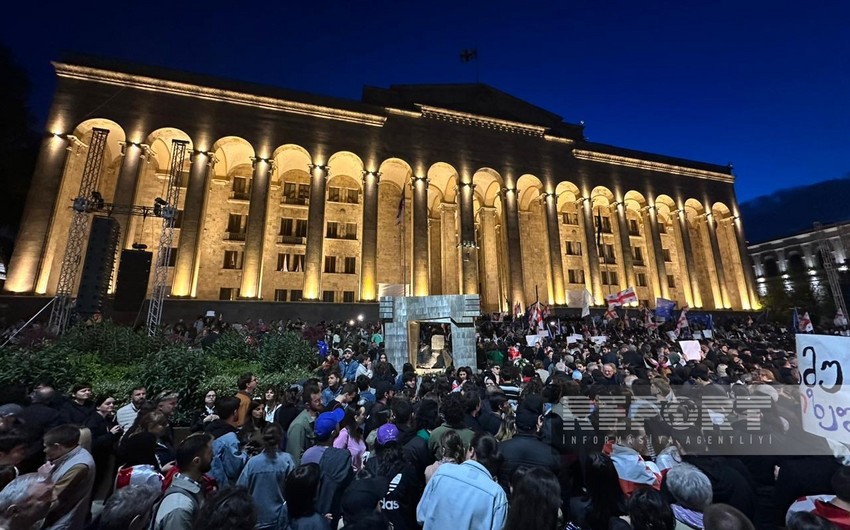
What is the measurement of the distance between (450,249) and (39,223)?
91.8ft

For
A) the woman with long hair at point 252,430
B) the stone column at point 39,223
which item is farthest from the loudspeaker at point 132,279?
the woman with long hair at point 252,430

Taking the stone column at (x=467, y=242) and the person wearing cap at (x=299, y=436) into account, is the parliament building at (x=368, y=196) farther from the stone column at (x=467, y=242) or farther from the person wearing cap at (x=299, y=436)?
the person wearing cap at (x=299, y=436)

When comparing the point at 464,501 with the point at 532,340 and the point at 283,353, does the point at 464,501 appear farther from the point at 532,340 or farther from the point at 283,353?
the point at 532,340

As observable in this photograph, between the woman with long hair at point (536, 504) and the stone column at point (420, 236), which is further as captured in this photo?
the stone column at point (420, 236)

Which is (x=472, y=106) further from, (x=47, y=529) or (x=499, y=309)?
(x=47, y=529)

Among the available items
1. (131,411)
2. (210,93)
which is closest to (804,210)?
(210,93)

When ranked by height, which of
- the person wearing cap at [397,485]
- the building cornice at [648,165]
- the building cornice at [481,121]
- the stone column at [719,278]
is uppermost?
the building cornice at [481,121]

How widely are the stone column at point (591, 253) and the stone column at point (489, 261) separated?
319 inches

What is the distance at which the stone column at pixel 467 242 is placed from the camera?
30.2m

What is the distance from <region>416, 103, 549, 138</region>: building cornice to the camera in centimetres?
3322

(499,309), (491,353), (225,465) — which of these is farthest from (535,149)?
(225,465)

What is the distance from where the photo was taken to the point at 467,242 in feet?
99.4

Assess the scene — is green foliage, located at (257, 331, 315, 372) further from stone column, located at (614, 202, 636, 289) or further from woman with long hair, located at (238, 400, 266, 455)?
stone column, located at (614, 202, 636, 289)

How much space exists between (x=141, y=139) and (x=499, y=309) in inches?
1196
